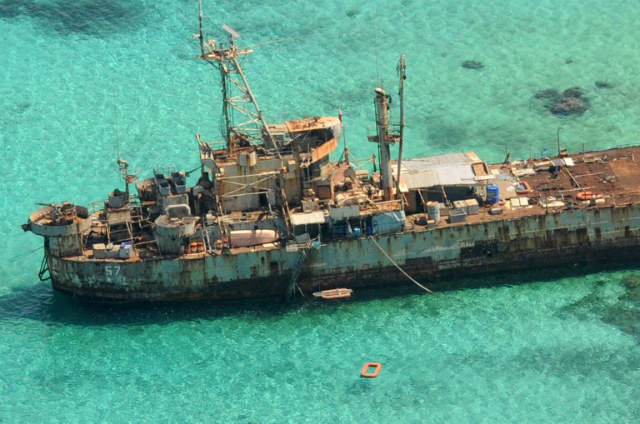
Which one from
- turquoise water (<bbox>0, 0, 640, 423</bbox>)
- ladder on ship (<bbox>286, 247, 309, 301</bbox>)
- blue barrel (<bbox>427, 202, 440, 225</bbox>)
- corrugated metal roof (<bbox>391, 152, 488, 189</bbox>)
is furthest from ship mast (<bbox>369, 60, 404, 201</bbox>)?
turquoise water (<bbox>0, 0, 640, 423</bbox>)

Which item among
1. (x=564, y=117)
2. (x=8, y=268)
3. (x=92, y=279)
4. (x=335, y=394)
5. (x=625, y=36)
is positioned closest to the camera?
(x=335, y=394)

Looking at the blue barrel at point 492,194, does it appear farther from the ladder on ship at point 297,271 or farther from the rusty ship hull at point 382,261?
the ladder on ship at point 297,271

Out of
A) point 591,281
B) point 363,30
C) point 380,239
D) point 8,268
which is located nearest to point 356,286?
point 380,239

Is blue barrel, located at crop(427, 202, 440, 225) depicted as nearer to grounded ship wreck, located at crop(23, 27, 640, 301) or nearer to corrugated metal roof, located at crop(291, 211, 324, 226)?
grounded ship wreck, located at crop(23, 27, 640, 301)

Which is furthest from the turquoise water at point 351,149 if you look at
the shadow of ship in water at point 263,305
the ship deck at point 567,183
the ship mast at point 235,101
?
the ship mast at point 235,101

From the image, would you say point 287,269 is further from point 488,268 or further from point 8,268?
point 8,268

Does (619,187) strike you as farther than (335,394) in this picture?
Yes

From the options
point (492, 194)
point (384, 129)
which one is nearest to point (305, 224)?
point (384, 129)
